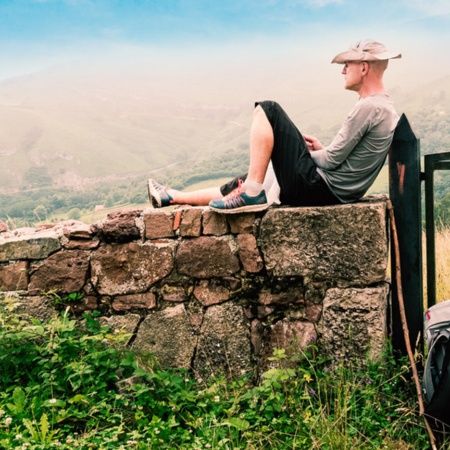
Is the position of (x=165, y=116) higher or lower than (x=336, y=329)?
higher

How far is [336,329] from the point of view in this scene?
359 centimetres

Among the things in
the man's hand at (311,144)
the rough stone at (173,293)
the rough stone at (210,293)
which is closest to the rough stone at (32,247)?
the rough stone at (173,293)

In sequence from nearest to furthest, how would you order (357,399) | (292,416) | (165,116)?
(292,416) < (357,399) < (165,116)

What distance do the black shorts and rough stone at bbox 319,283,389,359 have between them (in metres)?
0.61

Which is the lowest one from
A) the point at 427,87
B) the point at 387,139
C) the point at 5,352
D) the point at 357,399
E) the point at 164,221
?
the point at 357,399

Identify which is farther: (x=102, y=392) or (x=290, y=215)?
(x=290, y=215)

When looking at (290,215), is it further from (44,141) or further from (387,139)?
(44,141)

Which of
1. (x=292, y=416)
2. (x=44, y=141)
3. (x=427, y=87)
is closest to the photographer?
(x=292, y=416)

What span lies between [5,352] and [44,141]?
271ft

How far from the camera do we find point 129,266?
389cm

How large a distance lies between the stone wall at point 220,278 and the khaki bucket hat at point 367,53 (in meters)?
0.90

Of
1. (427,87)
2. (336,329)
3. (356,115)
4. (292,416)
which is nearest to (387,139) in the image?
(356,115)

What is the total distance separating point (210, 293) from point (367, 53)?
1828mm

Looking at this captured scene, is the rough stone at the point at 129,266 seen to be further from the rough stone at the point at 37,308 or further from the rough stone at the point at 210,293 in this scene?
the rough stone at the point at 37,308
